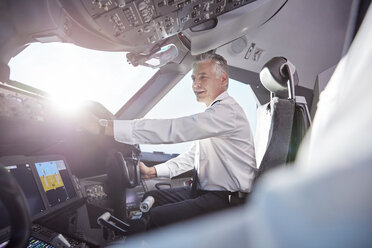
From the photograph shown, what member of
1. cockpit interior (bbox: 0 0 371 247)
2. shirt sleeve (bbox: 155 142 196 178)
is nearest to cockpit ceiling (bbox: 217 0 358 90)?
cockpit interior (bbox: 0 0 371 247)

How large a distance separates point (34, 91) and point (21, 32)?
0.84 feet

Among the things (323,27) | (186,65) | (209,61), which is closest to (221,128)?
(209,61)

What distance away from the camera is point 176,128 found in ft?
4.13

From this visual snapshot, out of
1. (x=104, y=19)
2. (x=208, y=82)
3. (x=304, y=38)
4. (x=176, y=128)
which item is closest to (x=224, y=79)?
(x=208, y=82)

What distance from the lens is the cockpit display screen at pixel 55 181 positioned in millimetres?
1152

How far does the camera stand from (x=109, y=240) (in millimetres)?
1466

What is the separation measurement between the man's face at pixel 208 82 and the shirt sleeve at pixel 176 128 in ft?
0.93

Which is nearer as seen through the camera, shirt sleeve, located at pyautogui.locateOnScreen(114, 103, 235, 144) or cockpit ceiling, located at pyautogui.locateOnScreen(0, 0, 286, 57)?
cockpit ceiling, located at pyautogui.locateOnScreen(0, 0, 286, 57)

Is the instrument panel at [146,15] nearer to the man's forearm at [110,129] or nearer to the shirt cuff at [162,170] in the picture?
the man's forearm at [110,129]

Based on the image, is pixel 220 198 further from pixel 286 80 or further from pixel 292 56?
pixel 292 56

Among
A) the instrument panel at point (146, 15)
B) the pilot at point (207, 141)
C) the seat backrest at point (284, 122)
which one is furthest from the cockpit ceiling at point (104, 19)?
the seat backrest at point (284, 122)

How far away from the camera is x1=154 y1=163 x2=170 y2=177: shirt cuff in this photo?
1.71m

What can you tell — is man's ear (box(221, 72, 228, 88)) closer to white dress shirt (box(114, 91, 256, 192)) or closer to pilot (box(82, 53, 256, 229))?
pilot (box(82, 53, 256, 229))

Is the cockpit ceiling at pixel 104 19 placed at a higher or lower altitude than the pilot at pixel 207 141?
higher
